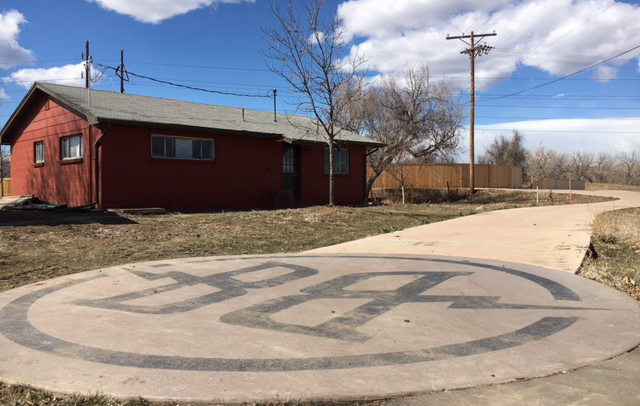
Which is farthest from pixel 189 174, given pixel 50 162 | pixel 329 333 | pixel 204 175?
pixel 329 333

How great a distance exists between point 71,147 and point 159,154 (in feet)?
12.3

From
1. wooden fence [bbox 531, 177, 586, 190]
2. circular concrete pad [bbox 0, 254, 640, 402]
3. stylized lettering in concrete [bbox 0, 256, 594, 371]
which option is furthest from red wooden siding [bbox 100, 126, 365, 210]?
wooden fence [bbox 531, 177, 586, 190]

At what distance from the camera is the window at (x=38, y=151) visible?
810 inches

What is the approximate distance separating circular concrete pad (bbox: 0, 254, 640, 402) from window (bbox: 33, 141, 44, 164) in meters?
16.4

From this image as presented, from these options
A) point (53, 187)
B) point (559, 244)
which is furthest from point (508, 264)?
point (53, 187)

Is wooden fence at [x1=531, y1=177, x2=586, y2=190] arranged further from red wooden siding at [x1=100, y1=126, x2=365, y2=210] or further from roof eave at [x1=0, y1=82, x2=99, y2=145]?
roof eave at [x1=0, y1=82, x2=99, y2=145]

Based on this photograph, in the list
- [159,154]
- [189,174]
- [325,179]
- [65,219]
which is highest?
[159,154]

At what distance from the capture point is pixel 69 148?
18422 millimetres

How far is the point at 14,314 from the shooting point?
4969mm

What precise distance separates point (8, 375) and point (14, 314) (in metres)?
1.89

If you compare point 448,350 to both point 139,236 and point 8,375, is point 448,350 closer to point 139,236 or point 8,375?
point 8,375

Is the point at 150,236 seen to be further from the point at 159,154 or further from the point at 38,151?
the point at 38,151

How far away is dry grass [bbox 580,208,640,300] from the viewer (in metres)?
6.30

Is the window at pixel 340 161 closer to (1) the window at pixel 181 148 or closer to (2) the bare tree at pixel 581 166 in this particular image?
(1) the window at pixel 181 148
